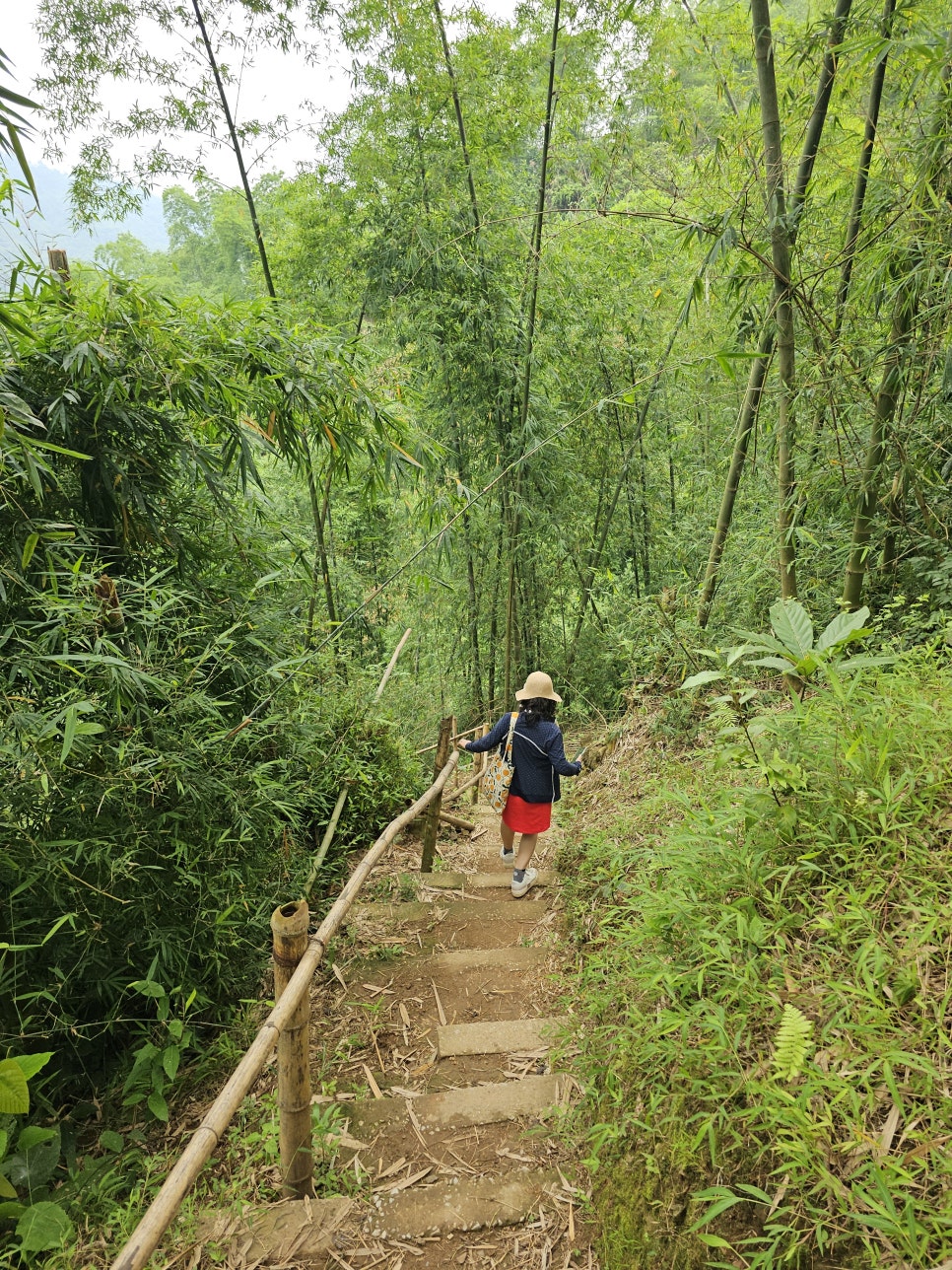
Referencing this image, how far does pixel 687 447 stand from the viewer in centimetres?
695

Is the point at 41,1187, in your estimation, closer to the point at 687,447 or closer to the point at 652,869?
the point at 652,869

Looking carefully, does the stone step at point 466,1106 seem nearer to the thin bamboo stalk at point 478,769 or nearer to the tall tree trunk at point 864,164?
the tall tree trunk at point 864,164

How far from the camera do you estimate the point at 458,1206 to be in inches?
71.1

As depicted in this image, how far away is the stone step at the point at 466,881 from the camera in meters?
3.75

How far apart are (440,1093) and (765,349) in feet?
11.6

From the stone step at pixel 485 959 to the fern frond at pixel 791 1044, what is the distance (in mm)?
1626

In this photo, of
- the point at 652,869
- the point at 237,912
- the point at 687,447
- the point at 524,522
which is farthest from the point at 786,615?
the point at 687,447

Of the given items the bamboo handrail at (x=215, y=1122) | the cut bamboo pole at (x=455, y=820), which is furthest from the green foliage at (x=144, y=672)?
the cut bamboo pole at (x=455, y=820)

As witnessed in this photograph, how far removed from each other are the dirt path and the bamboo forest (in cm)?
2

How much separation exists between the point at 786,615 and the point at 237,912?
2.22m

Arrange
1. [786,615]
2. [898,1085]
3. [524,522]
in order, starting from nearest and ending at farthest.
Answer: [898,1085] → [786,615] → [524,522]

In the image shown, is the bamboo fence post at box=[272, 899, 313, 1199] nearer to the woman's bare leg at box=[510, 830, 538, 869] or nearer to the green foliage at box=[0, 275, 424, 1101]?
the green foliage at box=[0, 275, 424, 1101]

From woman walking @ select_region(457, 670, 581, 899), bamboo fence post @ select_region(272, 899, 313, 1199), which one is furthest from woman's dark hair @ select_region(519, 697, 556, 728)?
bamboo fence post @ select_region(272, 899, 313, 1199)

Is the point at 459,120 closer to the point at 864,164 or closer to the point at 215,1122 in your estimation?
the point at 864,164
